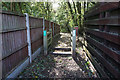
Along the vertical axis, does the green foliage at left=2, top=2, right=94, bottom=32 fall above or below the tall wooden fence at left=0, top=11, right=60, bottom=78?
above

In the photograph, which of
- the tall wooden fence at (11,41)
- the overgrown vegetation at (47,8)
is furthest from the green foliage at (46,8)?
the tall wooden fence at (11,41)

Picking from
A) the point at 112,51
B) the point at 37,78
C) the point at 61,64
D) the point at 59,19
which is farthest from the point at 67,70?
the point at 59,19

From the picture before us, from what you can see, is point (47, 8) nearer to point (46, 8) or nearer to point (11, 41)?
point (46, 8)

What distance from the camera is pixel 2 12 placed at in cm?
221

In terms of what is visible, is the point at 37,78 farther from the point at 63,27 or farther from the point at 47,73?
the point at 63,27

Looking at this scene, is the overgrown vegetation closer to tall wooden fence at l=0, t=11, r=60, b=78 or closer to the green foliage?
the green foliage

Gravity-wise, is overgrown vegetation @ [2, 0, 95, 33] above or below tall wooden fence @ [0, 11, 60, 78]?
above

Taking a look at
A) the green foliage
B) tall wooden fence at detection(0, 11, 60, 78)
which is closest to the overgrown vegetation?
the green foliage

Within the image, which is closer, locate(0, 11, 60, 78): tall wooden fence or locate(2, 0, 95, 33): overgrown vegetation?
locate(0, 11, 60, 78): tall wooden fence

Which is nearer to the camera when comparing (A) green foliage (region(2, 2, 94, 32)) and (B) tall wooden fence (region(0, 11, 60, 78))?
(B) tall wooden fence (region(0, 11, 60, 78))

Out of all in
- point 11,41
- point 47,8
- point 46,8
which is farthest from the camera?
point 47,8

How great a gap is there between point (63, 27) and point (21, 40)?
2029cm

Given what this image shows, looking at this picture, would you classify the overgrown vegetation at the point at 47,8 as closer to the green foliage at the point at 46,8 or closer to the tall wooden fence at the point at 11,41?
the green foliage at the point at 46,8

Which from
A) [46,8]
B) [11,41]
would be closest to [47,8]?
[46,8]
